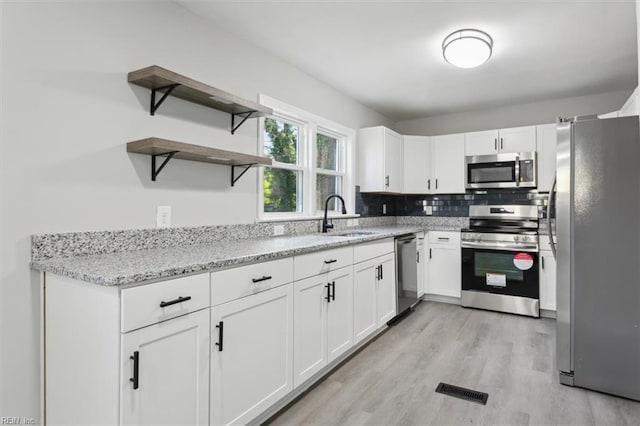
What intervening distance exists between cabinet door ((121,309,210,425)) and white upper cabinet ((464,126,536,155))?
12.7 feet

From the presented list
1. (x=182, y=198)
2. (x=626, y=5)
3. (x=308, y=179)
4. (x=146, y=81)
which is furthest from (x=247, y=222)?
(x=626, y=5)

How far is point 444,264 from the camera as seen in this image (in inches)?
169

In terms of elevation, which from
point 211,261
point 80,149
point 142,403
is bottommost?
point 142,403

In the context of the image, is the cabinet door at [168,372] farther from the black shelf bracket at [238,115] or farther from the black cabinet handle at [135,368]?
the black shelf bracket at [238,115]

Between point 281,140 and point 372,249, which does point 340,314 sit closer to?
point 372,249

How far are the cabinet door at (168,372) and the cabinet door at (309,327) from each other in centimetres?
66

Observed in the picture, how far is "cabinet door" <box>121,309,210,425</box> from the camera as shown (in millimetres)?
1254

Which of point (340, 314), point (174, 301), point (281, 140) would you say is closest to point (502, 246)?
point (340, 314)

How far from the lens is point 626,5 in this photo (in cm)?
222

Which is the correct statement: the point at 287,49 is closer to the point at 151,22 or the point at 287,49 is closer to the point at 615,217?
the point at 151,22

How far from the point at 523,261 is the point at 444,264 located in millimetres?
844

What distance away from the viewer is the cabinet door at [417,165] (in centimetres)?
461

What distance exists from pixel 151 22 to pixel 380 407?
2.56m

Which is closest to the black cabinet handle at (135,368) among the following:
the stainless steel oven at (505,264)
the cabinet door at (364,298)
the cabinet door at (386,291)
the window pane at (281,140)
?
the cabinet door at (364,298)
